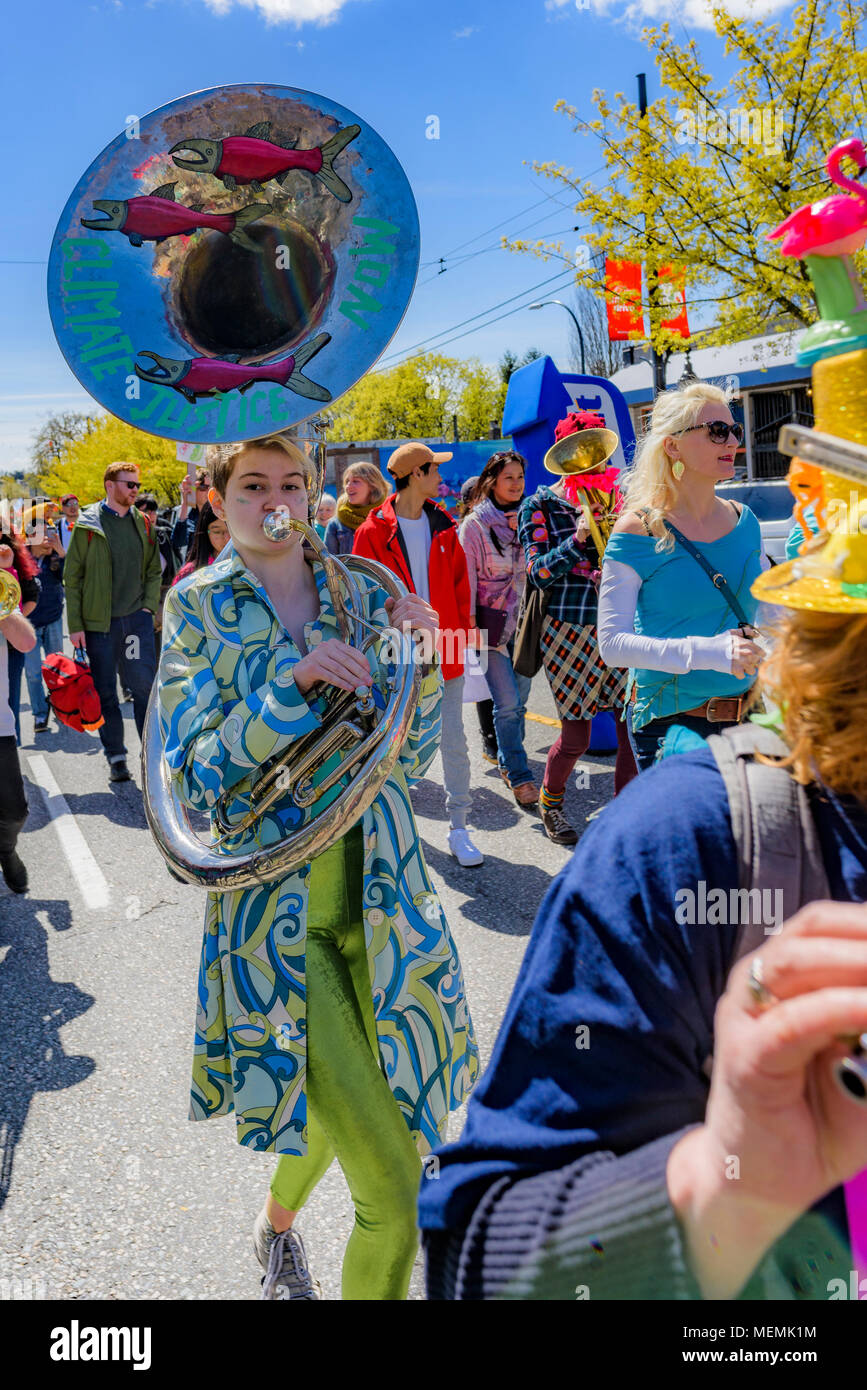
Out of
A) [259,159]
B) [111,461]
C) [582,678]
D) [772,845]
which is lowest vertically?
[582,678]

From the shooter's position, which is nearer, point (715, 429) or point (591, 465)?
point (715, 429)

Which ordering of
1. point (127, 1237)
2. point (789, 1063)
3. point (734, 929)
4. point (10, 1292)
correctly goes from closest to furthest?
point (789, 1063) < point (734, 929) < point (10, 1292) < point (127, 1237)

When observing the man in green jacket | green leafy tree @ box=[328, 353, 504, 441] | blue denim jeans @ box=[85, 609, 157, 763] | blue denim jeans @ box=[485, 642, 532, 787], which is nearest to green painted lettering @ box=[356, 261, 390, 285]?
blue denim jeans @ box=[485, 642, 532, 787]

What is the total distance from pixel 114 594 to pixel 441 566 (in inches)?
101

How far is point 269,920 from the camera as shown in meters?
1.98

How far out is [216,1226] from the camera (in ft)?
8.54

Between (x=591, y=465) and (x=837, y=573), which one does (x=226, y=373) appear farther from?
(x=591, y=465)

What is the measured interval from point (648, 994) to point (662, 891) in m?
0.09

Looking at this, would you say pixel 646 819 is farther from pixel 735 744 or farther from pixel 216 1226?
pixel 216 1226

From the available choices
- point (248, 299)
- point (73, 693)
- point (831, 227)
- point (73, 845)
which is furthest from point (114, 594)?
point (831, 227)

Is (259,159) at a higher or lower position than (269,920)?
higher

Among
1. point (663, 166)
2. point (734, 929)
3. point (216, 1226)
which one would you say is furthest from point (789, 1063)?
point (663, 166)

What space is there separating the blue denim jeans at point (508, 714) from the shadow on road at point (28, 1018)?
2.38 meters

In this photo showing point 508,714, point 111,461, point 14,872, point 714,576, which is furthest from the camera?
point 111,461
